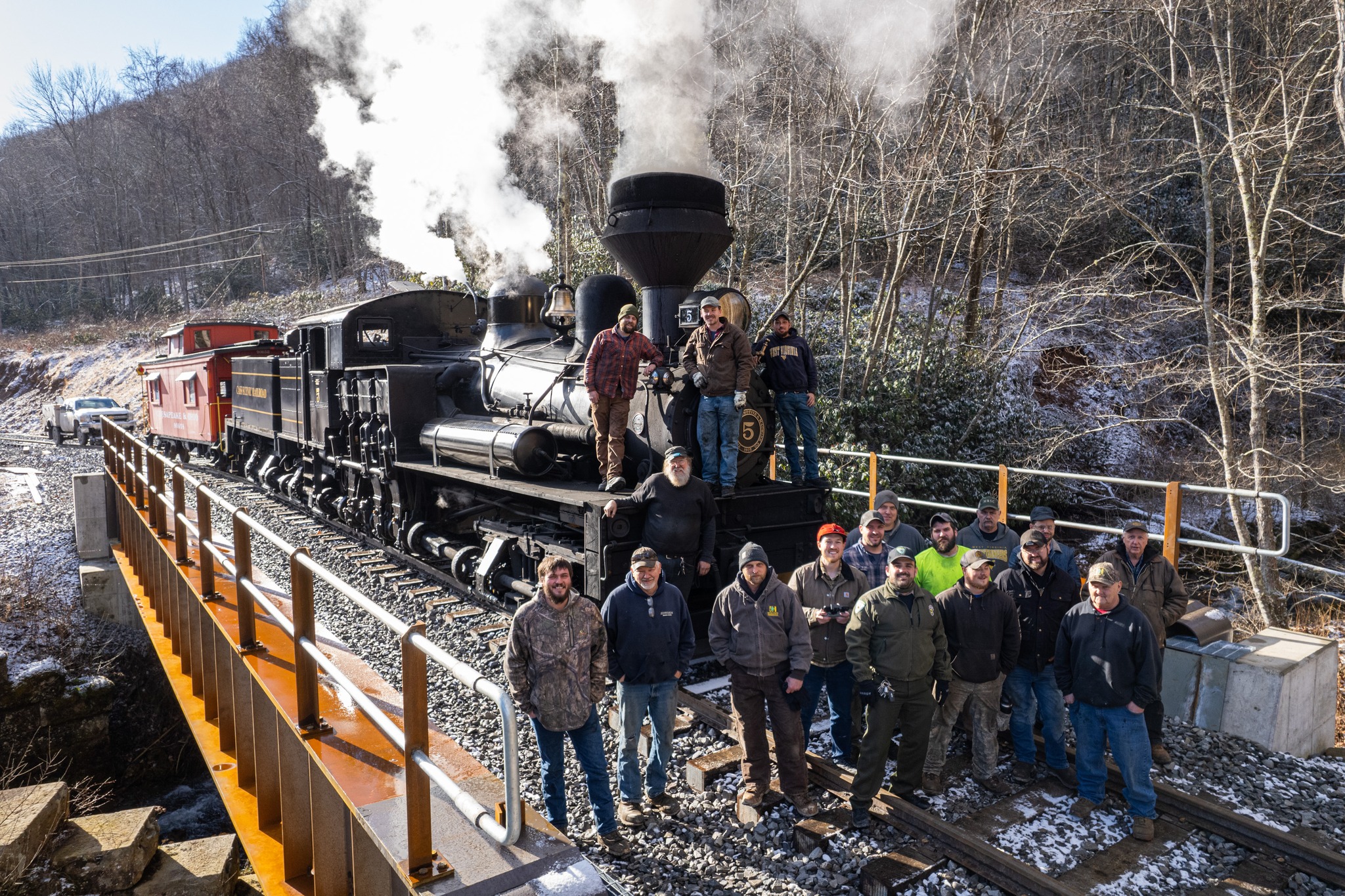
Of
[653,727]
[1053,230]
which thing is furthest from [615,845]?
[1053,230]

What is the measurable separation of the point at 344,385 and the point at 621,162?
4671mm

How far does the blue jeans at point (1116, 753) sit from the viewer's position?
4.28 m

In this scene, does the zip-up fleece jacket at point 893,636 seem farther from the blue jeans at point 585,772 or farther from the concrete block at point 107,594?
the concrete block at point 107,594

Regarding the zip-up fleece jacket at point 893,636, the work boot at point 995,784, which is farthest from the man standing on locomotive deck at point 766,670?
the work boot at point 995,784

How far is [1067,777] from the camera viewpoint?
4.71 m

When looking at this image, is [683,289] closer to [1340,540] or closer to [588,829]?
[588,829]

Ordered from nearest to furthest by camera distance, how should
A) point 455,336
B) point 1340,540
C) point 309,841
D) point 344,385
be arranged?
1. point 309,841
2. point 344,385
3. point 455,336
4. point 1340,540

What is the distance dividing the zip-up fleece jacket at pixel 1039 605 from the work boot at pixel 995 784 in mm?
672

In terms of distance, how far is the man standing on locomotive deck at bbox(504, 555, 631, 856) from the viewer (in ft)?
13.2

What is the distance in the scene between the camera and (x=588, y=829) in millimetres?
4242

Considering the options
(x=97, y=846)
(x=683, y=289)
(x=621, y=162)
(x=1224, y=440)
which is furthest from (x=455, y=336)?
(x=1224, y=440)

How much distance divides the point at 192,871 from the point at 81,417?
2285 centimetres

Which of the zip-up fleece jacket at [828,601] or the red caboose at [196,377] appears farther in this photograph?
the red caboose at [196,377]

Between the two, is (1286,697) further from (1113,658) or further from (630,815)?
(630,815)
